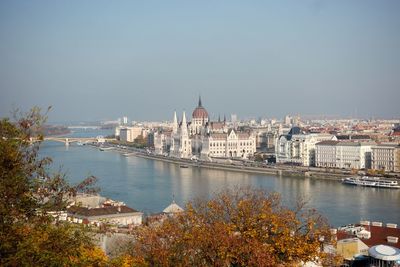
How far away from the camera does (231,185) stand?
16.9 meters

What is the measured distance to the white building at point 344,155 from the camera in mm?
21391

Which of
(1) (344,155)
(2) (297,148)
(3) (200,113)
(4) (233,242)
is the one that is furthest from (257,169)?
(4) (233,242)

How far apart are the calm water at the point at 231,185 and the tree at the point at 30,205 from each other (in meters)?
7.09

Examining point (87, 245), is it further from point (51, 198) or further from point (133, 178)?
point (133, 178)

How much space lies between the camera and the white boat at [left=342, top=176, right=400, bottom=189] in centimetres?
1628

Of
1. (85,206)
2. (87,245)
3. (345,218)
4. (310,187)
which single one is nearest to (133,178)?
(310,187)

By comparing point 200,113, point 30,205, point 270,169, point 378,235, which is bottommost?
point 270,169

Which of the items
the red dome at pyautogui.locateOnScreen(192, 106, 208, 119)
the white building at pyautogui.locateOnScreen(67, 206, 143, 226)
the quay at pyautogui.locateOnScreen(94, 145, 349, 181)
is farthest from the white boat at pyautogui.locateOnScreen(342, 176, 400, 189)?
the red dome at pyautogui.locateOnScreen(192, 106, 208, 119)

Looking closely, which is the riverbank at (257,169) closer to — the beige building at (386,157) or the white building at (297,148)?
the white building at (297,148)

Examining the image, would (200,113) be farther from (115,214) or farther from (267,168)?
(115,214)

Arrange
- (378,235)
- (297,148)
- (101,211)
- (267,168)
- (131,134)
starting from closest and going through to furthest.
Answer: (378,235) → (101,211) → (267,168) → (297,148) → (131,134)

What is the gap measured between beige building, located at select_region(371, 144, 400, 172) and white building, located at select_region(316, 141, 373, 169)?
0.61 meters

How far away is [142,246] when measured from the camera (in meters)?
4.10

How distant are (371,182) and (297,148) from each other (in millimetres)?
7629
